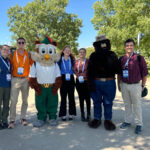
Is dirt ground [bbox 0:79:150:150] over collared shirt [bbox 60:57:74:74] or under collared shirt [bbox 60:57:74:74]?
under

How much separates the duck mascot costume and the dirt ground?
1.18 feet

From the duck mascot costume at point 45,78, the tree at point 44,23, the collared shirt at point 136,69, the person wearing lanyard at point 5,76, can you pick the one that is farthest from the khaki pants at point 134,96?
Result: the tree at point 44,23

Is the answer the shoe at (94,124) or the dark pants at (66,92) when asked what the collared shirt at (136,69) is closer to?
the shoe at (94,124)

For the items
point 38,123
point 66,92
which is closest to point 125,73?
point 66,92

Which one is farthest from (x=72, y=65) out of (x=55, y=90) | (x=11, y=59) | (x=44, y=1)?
(x=44, y=1)

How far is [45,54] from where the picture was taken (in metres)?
3.82

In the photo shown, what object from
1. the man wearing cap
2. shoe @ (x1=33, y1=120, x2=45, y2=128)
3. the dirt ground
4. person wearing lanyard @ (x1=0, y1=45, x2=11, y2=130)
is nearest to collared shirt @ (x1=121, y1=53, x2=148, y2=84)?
the man wearing cap

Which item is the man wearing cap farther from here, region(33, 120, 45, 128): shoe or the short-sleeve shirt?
region(33, 120, 45, 128): shoe

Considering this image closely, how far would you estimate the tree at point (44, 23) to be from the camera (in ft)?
80.1

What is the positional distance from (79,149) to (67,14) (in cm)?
2623

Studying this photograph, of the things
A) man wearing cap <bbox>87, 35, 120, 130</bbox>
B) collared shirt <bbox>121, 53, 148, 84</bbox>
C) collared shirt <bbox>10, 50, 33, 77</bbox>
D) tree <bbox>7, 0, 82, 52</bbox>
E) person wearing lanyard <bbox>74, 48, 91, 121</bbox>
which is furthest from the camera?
tree <bbox>7, 0, 82, 52</bbox>

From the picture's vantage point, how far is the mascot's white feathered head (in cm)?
381

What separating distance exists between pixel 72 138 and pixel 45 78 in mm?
1498

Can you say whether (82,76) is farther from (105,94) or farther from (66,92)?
(105,94)
